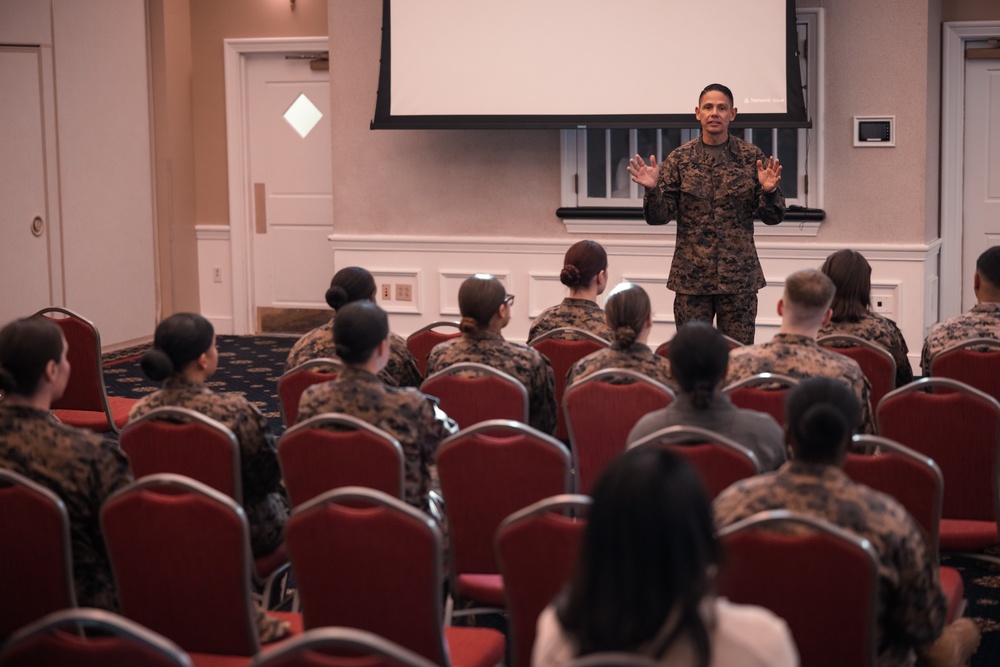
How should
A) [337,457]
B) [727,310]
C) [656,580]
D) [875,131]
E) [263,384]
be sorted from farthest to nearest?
[263,384], [875,131], [727,310], [337,457], [656,580]

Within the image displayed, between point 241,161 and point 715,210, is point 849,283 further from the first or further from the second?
point 241,161

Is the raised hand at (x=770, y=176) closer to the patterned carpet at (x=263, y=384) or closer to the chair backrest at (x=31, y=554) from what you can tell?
the patterned carpet at (x=263, y=384)

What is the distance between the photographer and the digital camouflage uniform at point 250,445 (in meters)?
3.47

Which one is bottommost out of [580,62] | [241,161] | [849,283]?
[849,283]

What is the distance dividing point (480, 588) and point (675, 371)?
2.40 ft

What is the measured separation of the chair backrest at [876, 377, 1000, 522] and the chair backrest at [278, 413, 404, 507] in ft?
4.74

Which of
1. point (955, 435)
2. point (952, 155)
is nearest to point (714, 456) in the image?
point (955, 435)

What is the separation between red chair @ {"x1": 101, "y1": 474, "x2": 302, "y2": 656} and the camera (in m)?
2.53

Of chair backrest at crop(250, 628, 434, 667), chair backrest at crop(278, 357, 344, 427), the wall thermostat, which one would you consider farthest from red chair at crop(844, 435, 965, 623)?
the wall thermostat

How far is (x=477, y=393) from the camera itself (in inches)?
156

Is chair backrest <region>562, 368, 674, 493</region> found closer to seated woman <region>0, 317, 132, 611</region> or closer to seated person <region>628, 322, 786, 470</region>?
seated person <region>628, 322, 786, 470</region>

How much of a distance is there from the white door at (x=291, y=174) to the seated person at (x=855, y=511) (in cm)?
752

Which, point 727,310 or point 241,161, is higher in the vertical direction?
point 241,161

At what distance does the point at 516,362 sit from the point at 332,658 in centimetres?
248
